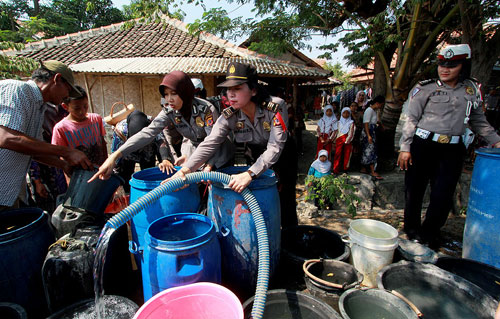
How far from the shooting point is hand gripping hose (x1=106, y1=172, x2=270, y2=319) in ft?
A: 5.41

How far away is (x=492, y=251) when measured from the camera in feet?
8.15

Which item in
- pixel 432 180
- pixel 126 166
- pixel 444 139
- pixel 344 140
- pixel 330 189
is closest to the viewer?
pixel 444 139

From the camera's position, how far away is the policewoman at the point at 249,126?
2135 mm

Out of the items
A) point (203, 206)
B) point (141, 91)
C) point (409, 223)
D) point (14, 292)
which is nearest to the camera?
point (14, 292)

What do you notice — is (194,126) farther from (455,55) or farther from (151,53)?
(151,53)

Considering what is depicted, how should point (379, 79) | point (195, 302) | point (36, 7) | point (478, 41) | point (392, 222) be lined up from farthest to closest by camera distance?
point (36, 7) → point (379, 79) → point (478, 41) → point (392, 222) → point (195, 302)

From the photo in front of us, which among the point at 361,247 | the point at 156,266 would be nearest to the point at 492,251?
the point at 361,247

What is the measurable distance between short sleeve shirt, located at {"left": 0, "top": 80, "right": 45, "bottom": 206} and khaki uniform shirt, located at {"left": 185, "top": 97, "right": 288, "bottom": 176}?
1321 mm

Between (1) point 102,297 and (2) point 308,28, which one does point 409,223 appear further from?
(2) point 308,28

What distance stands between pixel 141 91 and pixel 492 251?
987cm

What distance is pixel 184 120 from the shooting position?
2971 mm

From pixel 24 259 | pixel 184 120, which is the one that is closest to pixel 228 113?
pixel 184 120

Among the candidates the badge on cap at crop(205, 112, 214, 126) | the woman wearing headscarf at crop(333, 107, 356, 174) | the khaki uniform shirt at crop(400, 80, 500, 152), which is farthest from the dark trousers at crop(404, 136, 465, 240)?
the woman wearing headscarf at crop(333, 107, 356, 174)

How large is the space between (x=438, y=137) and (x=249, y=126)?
208 centimetres
